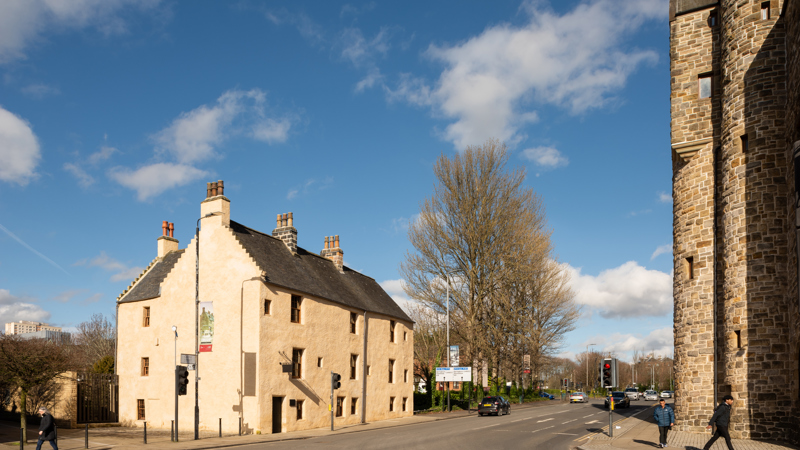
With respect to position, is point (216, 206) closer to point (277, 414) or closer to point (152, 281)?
point (152, 281)

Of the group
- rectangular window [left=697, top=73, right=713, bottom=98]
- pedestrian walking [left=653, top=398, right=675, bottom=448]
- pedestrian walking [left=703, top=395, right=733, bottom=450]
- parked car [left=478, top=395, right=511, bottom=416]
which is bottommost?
parked car [left=478, top=395, right=511, bottom=416]

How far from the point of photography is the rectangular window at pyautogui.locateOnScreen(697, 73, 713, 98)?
80.7 feet

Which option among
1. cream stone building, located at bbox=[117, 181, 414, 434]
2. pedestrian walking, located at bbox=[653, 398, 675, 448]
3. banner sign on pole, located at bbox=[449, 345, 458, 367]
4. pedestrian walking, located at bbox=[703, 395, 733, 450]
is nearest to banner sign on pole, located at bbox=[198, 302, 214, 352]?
cream stone building, located at bbox=[117, 181, 414, 434]

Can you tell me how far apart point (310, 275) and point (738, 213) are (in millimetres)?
21336

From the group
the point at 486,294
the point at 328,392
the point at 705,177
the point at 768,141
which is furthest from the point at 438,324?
the point at 768,141

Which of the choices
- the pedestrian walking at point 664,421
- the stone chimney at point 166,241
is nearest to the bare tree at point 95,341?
the stone chimney at point 166,241

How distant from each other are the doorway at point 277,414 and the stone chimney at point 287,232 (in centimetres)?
925

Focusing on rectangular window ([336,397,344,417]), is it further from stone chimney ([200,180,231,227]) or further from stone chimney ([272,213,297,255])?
stone chimney ([200,180,231,227])

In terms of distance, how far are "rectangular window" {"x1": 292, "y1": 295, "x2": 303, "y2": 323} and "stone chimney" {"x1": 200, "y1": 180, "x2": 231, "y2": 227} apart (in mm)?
5162

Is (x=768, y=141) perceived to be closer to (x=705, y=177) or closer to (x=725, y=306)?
(x=705, y=177)

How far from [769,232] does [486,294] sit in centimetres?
2765

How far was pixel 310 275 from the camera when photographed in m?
32.8

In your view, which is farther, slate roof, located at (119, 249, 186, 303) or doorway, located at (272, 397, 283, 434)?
slate roof, located at (119, 249, 186, 303)

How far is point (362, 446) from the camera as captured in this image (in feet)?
65.7
